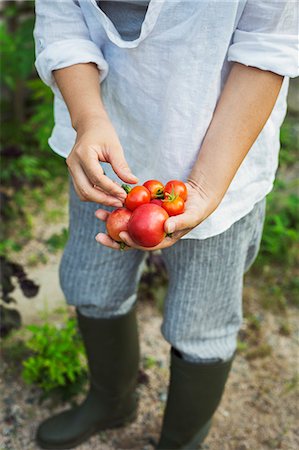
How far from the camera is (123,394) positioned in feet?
6.84

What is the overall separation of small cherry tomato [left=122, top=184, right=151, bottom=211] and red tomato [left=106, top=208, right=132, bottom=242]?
0.02 metres

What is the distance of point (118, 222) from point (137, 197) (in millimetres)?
71

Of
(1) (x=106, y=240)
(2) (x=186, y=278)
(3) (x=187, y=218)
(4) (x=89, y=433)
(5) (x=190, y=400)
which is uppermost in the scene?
(3) (x=187, y=218)

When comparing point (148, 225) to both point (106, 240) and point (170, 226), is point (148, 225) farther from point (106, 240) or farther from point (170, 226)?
point (106, 240)

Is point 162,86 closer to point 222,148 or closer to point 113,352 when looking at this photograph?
point 222,148

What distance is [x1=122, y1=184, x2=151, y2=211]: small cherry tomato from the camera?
4.12 feet

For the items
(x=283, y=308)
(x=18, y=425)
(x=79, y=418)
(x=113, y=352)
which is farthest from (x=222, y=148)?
(x=283, y=308)

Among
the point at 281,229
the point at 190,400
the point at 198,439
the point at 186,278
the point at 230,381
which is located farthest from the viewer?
the point at 281,229

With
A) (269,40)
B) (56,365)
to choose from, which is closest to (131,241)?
(269,40)

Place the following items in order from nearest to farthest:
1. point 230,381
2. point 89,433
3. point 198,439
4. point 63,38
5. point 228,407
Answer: point 63,38, point 198,439, point 89,433, point 228,407, point 230,381

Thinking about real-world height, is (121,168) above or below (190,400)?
above

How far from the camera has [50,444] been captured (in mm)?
2072

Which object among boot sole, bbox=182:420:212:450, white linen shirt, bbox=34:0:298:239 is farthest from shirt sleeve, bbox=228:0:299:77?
boot sole, bbox=182:420:212:450

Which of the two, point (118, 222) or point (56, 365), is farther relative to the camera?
point (56, 365)
